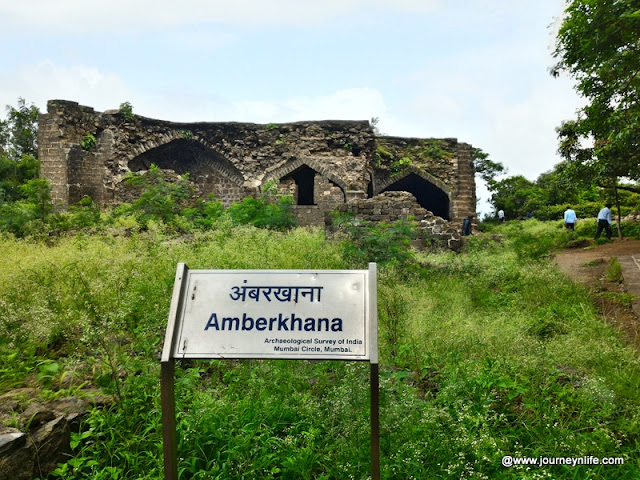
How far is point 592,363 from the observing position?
3.72 metres

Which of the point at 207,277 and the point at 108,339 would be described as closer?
the point at 207,277

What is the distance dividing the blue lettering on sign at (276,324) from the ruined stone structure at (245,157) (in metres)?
12.3

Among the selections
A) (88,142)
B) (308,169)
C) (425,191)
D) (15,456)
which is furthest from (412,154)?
(15,456)

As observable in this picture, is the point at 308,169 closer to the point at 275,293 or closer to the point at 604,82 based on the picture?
the point at 604,82

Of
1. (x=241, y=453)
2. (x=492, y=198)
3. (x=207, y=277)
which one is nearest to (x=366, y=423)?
(x=241, y=453)

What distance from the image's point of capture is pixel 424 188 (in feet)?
64.8

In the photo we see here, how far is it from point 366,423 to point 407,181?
16787mm

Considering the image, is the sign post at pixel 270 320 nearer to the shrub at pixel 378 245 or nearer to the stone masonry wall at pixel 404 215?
the shrub at pixel 378 245

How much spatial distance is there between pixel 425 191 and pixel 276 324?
18.4 m

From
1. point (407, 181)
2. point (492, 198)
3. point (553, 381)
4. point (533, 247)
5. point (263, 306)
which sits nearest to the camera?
point (263, 306)

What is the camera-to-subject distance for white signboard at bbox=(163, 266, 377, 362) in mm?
2279

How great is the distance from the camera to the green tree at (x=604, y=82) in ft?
25.8

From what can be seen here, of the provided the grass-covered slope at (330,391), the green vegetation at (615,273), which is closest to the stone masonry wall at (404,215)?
the green vegetation at (615,273)

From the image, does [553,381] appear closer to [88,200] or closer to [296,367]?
[296,367]
